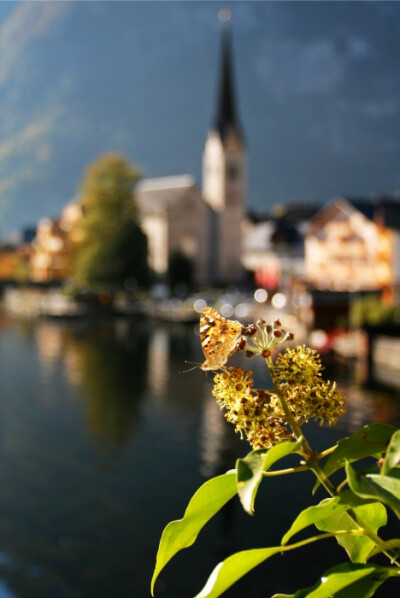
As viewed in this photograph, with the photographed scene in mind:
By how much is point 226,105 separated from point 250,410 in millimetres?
99586

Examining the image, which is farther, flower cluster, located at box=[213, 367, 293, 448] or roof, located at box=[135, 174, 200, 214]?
roof, located at box=[135, 174, 200, 214]

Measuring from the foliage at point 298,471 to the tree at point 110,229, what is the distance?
61.2 m

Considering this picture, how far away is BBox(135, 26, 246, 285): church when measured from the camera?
8294 cm

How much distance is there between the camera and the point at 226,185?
91.5 meters

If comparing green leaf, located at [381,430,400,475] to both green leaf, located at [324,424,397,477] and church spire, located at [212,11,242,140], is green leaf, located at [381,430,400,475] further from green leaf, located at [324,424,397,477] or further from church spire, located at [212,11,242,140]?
church spire, located at [212,11,242,140]

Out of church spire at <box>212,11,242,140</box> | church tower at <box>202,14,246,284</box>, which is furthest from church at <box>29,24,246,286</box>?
church spire at <box>212,11,242,140</box>

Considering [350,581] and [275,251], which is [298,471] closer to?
[350,581]

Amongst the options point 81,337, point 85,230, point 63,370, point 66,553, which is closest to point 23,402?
point 63,370

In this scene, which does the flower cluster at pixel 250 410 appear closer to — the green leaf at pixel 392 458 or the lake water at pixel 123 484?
the green leaf at pixel 392 458

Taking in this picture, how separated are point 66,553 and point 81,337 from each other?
109 feet

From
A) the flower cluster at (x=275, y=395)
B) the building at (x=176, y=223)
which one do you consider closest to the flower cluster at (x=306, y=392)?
the flower cluster at (x=275, y=395)

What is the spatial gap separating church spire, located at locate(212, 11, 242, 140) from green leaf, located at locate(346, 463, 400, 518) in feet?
314

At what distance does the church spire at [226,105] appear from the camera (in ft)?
316

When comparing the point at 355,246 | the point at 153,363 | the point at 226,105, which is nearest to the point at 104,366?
the point at 153,363
